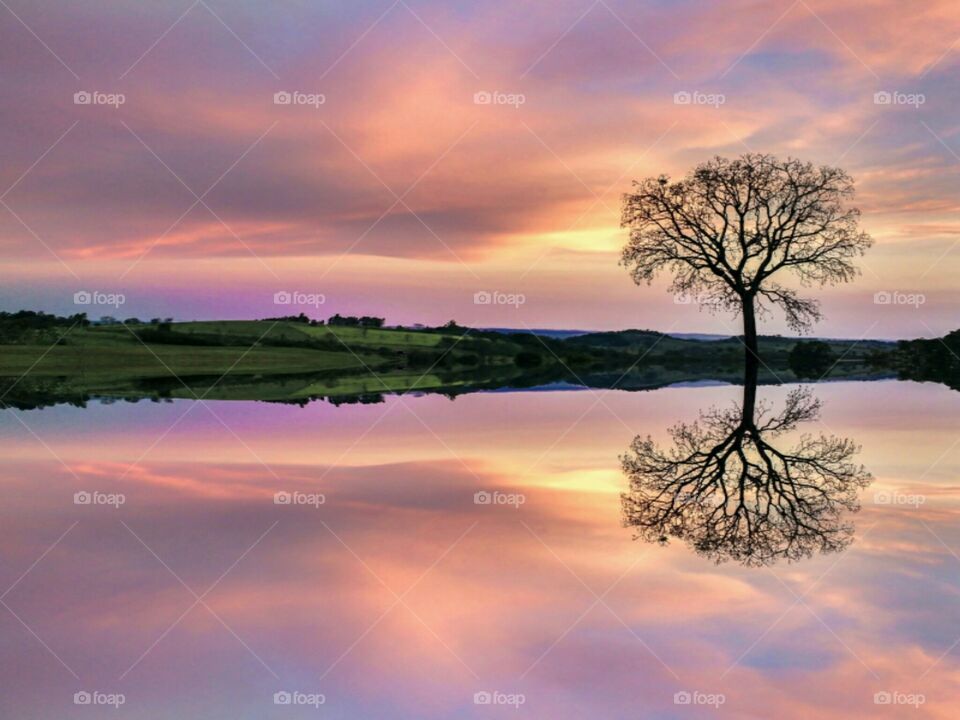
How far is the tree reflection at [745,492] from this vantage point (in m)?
10.0

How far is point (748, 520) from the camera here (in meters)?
10.8

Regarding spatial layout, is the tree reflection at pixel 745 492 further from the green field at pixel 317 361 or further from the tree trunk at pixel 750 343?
the tree trunk at pixel 750 343

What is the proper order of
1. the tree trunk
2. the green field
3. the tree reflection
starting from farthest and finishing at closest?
the tree trunk < the green field < the tree reflection

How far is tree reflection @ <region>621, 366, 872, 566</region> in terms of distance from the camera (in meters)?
10.0

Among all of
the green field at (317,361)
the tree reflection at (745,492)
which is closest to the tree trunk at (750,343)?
the green field at (317,361)

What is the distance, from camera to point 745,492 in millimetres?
12203

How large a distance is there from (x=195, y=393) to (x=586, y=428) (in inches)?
623

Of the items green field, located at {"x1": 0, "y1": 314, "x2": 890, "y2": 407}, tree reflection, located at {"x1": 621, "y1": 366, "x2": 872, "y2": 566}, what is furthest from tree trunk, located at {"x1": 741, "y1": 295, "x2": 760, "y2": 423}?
tree reflection, located at {"x1": 621, "y1": 366, "x2": 872, "y2": 566}

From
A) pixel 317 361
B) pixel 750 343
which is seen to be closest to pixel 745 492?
pixel 750 343

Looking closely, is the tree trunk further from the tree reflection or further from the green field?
the tree reflection

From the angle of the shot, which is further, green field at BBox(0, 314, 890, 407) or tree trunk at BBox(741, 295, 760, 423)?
tree trunk at BBox(741, 295, 760, 423)

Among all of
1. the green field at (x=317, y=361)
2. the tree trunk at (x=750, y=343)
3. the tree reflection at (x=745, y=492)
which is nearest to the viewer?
the tree reflection at (x=745, y=492)

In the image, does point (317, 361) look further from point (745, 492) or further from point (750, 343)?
point (745, 492)

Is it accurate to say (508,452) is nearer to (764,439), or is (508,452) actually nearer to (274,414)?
(764,439)
